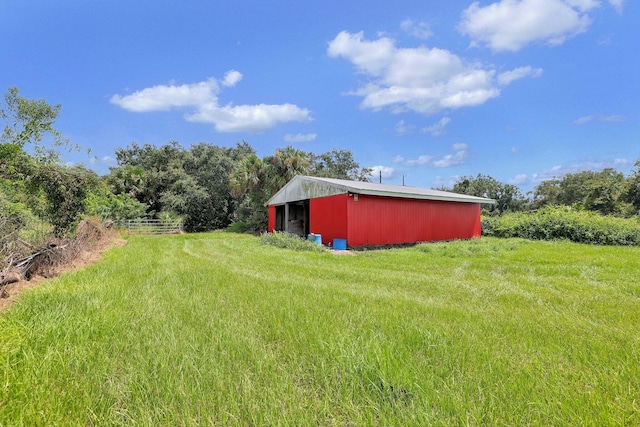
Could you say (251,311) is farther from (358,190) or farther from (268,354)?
(358,190)

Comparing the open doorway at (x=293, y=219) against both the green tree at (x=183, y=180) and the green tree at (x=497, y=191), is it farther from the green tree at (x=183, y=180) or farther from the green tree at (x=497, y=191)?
the green tree at (x=497, y=191)

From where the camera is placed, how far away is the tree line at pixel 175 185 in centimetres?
618

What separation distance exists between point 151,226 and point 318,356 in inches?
887

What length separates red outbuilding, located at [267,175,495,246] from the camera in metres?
12.1

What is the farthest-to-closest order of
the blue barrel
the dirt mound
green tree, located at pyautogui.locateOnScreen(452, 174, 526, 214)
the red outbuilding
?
green tree, located at pyautogui.locateOnScreen(452, 174, 526, 214), the red outbuilding, the blue barrel, the dirt mound

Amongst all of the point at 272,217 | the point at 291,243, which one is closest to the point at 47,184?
the point at 291,243

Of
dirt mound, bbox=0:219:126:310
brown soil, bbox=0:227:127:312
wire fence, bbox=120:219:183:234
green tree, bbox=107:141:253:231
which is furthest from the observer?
green tree, bbox=107:141:253:231

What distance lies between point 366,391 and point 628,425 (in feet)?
4.69

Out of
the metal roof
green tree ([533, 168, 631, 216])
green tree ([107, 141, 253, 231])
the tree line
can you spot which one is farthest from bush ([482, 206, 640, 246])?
green tree ([107, 141, 253, 231])

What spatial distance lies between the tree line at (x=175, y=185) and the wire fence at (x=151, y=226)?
80cm

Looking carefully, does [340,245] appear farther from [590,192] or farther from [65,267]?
[590,192]

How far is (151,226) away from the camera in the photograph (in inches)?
845

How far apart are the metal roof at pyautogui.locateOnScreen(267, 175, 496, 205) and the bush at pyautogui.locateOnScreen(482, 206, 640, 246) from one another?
88.0 inches

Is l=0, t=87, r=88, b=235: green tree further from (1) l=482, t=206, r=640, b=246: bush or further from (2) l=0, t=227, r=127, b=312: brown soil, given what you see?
(1) l=482, t=206, r=640, b=246: bush
